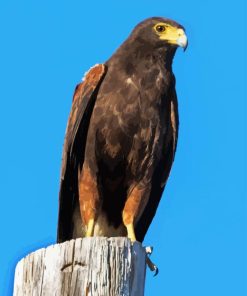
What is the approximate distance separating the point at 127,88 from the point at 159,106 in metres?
0.32

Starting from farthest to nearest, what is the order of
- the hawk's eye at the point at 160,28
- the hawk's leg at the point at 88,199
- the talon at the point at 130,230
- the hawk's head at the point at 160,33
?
the hawk's eye at the point at 160,28 < the hawk's head at the point at 160,33 < the hawk's leg at the point at 88,199 < the talon at the point at 130,230

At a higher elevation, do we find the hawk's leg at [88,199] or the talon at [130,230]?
the hawk's leg at [88,199]

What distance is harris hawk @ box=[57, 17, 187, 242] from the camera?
22.3ft

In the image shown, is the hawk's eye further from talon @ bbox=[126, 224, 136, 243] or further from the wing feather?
talon @ bbox=[126, 224, 136, 243]

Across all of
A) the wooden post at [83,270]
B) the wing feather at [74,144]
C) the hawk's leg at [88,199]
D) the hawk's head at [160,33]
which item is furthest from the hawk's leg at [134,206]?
the wooden post at [83,270]

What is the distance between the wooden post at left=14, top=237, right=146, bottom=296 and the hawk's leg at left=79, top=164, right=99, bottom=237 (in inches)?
106

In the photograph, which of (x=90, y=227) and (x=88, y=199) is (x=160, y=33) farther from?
(x=90, y=227)

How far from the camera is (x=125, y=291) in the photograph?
393cm

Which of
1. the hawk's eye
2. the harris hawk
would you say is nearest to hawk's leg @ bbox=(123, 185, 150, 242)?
the harris hawk

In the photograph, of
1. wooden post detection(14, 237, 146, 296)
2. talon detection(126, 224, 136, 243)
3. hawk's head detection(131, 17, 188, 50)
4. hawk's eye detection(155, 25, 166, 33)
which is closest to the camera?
wooden post detection(14, 237, 146, 296)

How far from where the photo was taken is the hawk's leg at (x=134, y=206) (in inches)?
269

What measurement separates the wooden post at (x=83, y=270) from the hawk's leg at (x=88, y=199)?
8.86 ft

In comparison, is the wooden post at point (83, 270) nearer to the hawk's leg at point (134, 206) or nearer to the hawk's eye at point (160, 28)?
the hawk's leg at point (134, 206)

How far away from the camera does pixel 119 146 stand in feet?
22.4
